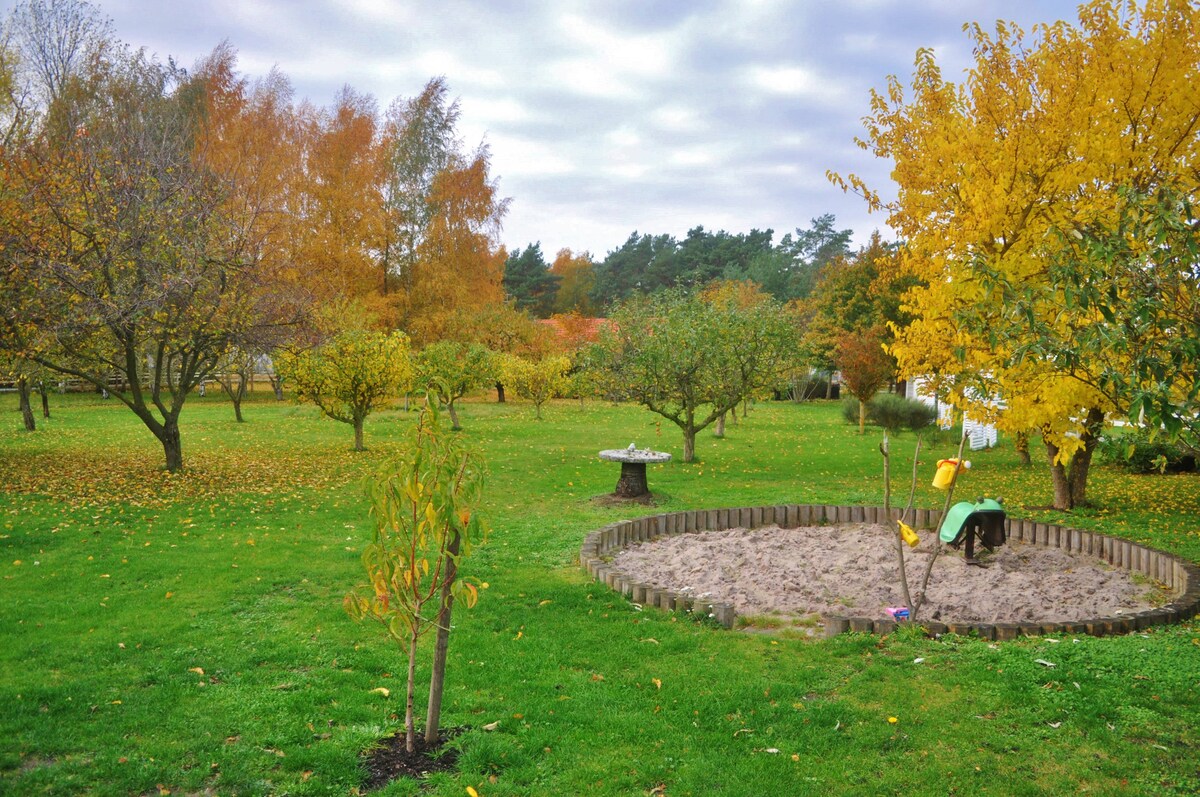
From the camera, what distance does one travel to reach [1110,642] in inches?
203

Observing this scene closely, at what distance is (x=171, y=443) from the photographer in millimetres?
12734

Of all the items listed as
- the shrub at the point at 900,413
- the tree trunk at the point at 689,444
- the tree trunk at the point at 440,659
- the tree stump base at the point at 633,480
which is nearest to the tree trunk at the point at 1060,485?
the tree stump base at the point at 633,480

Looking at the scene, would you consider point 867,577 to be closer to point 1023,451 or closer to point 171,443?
point 1023,451

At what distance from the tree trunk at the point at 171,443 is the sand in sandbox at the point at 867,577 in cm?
838

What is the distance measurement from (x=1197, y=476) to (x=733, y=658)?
12928 millimetres

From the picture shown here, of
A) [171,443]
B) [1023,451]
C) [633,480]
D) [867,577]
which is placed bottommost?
[867,577]

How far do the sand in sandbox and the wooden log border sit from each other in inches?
8.0

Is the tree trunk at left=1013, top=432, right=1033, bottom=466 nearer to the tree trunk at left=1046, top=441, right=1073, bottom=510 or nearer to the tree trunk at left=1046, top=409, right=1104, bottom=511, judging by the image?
the tree trunk at left=1046, top=409, right=1104, bottom=511

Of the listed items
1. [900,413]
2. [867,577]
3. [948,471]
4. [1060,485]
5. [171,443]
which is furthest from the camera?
[900,413]

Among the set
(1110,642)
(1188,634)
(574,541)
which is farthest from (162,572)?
(1188,634)

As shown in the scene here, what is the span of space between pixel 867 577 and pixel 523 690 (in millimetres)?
3525

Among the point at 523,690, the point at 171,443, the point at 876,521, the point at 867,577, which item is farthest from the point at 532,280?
the point at 523,690

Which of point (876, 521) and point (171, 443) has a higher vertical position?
point (171, 443)

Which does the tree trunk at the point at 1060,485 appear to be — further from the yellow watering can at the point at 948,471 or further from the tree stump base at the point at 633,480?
the yellow watering can at the point at 948,471
